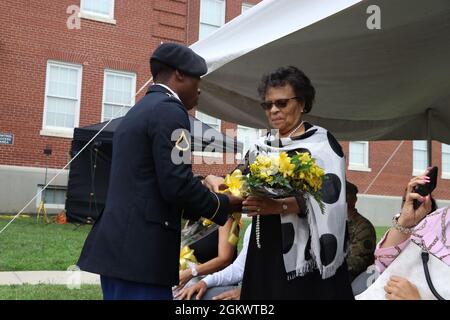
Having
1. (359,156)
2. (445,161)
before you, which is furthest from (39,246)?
(445,161)

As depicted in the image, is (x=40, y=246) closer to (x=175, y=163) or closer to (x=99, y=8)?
(x=175, y=163)

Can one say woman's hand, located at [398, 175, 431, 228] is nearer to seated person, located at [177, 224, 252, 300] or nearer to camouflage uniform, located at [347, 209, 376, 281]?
seated person, located at [177, 224, 252, 300]

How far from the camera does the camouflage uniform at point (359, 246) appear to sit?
13.7 ft

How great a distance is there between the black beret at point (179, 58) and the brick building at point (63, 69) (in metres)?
10.5

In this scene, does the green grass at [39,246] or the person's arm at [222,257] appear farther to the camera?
the green grass at [39,246]

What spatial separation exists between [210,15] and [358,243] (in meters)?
15.3

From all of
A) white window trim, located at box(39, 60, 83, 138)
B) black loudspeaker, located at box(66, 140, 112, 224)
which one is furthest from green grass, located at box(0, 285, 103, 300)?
white window trim, located at box(39, 60, 83, 138)

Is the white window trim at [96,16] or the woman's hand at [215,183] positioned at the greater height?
the white window trim at [96,16]

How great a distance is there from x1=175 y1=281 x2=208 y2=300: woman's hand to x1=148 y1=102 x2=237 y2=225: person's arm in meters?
1.20

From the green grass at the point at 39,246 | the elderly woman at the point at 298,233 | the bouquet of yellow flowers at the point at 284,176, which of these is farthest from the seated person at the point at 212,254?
the green grass at the point at 39,246

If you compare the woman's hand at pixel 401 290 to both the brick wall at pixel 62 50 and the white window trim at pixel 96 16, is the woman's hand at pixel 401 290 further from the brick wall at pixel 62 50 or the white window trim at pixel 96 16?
the white window trim at pixel 96 16

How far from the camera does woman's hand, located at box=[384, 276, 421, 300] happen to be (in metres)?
2.23
